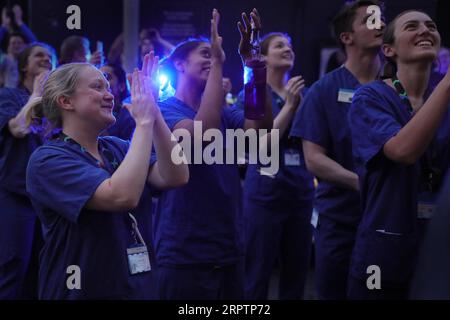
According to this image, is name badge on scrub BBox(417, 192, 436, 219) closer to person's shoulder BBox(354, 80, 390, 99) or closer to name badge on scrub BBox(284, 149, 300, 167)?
person's shoulder BBox(354, 80, 390, 99)

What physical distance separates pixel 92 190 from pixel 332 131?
1242mm

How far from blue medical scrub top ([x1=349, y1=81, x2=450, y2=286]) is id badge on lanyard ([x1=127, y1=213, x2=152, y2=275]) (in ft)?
2.51

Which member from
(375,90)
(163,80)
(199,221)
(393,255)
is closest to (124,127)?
(163,80)

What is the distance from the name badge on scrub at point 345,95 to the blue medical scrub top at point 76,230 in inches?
47.5

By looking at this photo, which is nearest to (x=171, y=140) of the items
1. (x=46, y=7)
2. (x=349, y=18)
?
(x=349, y=18)

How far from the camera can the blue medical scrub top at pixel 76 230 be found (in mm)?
1845

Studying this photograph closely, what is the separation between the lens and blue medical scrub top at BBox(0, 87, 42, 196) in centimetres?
325

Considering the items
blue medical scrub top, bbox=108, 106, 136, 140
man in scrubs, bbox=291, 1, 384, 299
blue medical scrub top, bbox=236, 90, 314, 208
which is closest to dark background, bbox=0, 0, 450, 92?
blue medical scrub top, bbox=236, 90, 314, 208

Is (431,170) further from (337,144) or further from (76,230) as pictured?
(76,230)

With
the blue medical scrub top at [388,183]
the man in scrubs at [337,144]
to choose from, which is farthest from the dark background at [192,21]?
the blue medical scrub top at [388,183]

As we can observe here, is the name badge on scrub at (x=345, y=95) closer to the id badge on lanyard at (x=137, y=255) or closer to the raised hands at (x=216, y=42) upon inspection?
the raised hands at (x=216, y=42)

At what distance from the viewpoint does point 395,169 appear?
6.90ft

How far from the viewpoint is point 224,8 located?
265 cm
